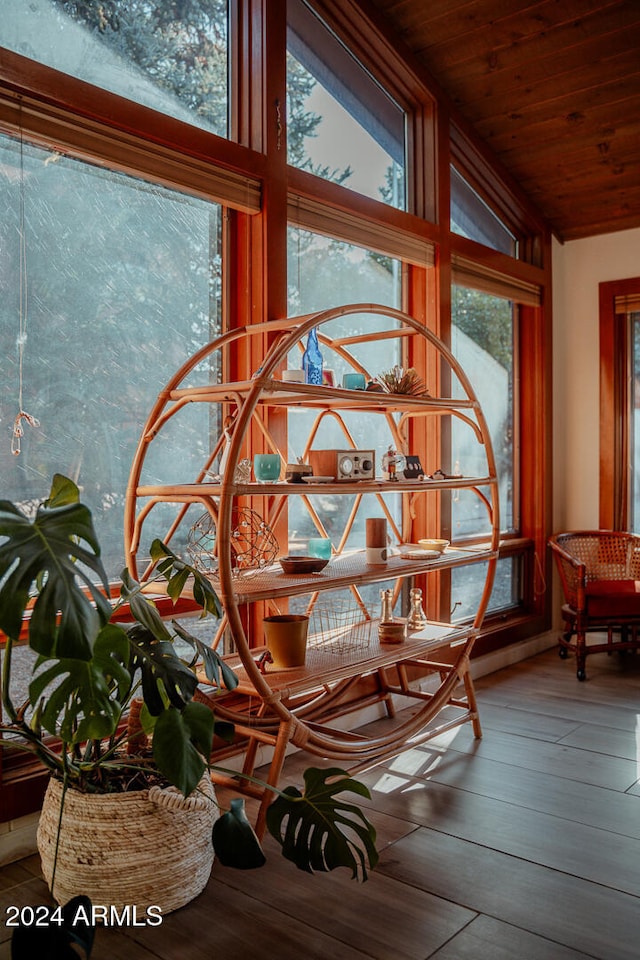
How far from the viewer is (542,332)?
4953mm

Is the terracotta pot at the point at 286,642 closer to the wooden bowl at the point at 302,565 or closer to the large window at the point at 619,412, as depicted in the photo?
the wooden bowl at the point at 302,565

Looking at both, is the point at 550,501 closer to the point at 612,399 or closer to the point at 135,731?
the point at 612,399

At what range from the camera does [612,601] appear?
4391 millimetres

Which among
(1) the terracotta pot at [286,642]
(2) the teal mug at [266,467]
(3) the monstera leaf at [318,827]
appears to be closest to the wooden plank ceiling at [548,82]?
(2) the teal mug at [266,467]

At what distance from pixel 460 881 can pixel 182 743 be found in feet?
3.15

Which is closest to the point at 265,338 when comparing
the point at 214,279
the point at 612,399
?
the point at 214,279

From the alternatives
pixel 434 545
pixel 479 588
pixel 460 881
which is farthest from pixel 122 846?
pixel 479 588

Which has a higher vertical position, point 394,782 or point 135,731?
point 135,731

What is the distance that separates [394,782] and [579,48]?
3.24 meters

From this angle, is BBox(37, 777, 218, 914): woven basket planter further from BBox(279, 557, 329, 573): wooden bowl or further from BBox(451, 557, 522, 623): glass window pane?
BBox(451, 557, 522, 623): glass window pane

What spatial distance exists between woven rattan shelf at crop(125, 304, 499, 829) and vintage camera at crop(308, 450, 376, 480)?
0.04 m

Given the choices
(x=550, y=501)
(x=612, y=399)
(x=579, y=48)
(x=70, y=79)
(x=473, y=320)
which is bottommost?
(x=550, y=501)

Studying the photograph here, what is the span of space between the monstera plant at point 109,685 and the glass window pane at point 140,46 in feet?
4.85

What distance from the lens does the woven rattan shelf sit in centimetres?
241
